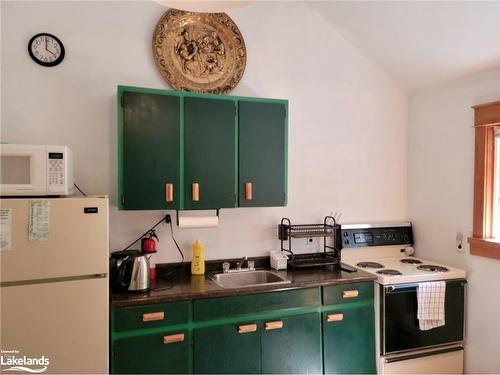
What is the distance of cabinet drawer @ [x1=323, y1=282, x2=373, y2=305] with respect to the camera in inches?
96.7

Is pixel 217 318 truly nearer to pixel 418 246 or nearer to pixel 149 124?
pixel 149 124

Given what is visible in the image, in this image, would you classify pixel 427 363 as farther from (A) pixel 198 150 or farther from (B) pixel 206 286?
(A) pixel 198 150

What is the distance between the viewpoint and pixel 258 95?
2.88 metres

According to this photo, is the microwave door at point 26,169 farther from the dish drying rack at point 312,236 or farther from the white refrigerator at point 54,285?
the dish drying rack at point 312,236

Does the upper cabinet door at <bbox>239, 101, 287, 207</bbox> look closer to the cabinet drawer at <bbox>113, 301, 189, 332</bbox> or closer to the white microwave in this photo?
the cabinet drawer at <bbox>113, 301, 189, 332</bbox>

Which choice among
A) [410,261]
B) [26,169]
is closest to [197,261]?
[26,169]

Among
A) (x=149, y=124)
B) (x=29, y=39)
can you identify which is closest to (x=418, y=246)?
(x=149, y=124)

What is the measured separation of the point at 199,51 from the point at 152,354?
6.72ft

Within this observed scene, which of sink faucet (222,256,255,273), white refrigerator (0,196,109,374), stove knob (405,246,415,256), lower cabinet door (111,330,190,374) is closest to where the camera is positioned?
white refrigerator (0,196,109,374)

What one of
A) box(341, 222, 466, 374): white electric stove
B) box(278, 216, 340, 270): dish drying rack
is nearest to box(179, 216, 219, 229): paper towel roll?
box(278, 216, 340, 270): dish drying rack

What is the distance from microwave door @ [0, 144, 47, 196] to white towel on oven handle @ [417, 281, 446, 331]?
246 cm

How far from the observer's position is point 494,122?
8.26 feet

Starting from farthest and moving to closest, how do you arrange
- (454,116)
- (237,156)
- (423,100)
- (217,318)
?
(423,100) → (454,116) → (237,156) → (217,318)

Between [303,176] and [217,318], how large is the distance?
53.1 inches
